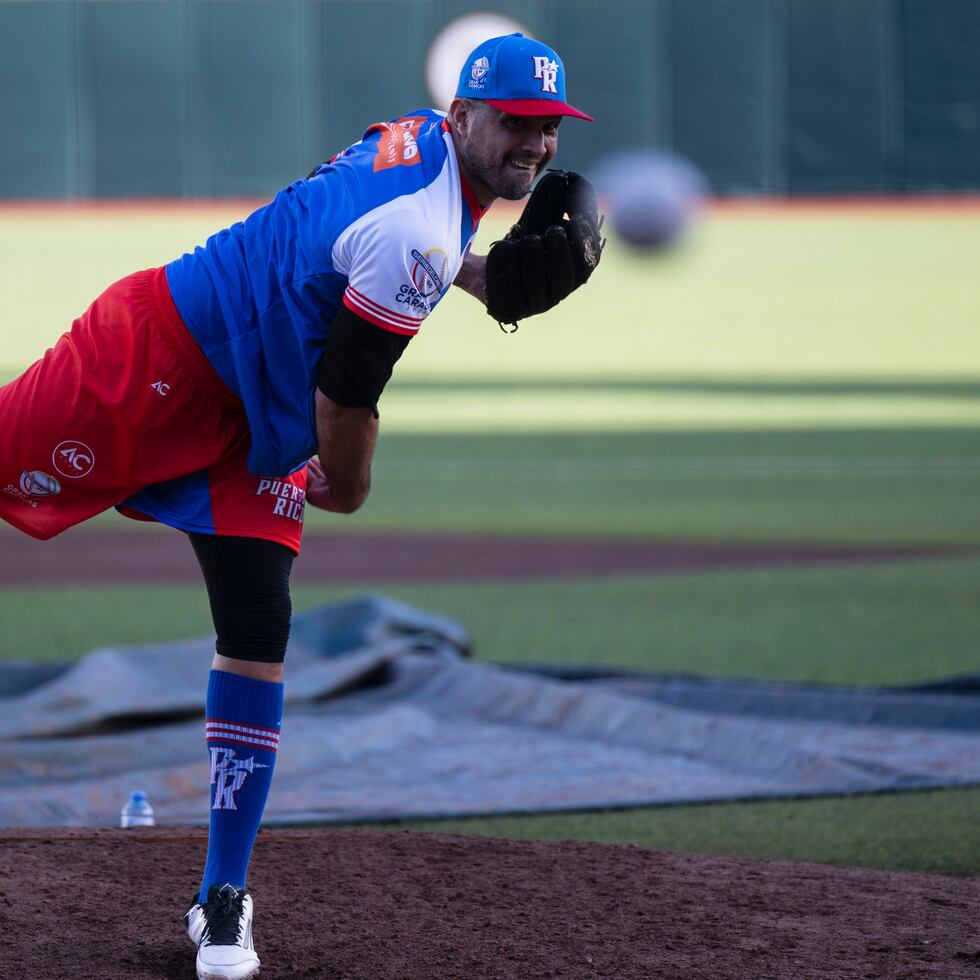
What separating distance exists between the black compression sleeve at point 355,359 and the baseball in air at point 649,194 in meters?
18.2

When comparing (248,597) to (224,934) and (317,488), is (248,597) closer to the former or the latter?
(317,488)

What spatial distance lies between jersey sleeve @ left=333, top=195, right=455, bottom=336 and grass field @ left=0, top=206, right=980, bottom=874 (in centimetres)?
202

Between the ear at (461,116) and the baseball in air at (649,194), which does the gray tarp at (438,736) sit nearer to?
the ear at (461,116)

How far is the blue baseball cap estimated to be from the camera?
2826 mm

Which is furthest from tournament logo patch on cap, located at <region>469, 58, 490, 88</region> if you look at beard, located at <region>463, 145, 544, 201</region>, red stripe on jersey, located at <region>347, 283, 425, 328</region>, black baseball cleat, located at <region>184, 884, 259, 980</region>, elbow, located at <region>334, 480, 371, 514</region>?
black baseball cleat, located at <region>184, 884, 259, 980</region>

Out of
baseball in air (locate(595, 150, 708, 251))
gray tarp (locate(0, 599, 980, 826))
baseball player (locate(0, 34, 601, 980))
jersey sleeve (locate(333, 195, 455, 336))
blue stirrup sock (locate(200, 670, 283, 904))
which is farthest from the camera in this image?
baseball in air (locate(595, 150, 708, 251))

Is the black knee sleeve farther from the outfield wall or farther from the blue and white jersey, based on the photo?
the outfield wall

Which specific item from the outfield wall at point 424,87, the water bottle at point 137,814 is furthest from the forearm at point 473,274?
the outfield wall at point 424,87

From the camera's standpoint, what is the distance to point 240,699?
9.91 feet

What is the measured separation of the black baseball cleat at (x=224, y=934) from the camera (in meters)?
2.84

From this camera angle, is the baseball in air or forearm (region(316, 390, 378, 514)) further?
the baseball in air

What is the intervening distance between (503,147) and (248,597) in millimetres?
984

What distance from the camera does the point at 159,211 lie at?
76.8 ft

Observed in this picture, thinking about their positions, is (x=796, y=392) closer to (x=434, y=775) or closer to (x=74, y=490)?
(x=434, y=775)
